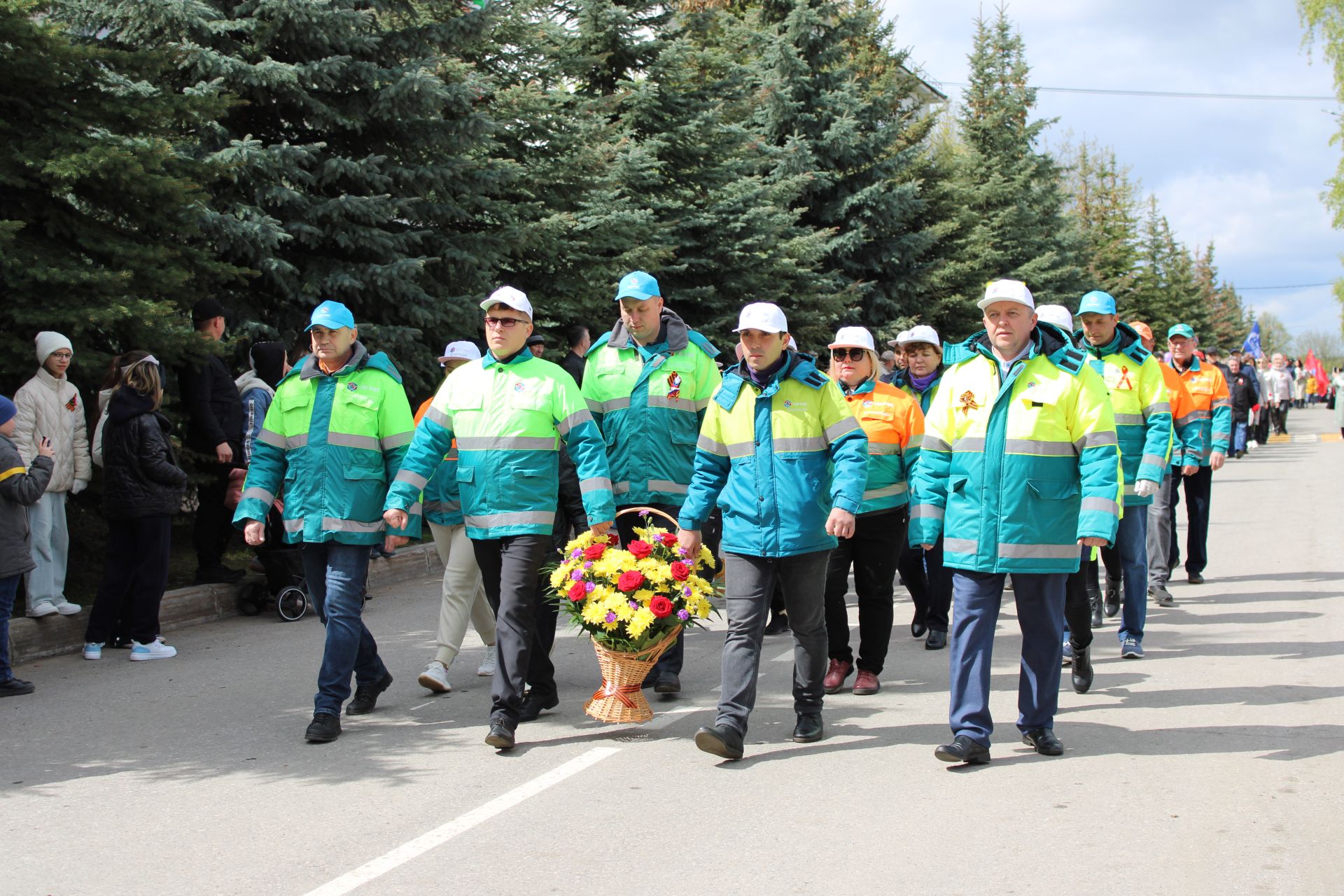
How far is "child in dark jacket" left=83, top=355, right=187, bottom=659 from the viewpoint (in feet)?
27.6

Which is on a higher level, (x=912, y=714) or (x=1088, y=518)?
(x=1088, y=518)

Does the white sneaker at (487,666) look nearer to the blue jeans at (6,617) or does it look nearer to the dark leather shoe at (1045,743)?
the blue jeans at (6,617)

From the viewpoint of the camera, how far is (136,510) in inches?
331

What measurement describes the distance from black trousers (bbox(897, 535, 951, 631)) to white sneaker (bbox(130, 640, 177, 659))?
498 centimetres

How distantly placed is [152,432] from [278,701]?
2.45 metres

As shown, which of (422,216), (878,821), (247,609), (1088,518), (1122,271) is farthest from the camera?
(1122,271)

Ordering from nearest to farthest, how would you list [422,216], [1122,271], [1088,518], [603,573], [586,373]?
[1088,518], [603,573], [586,373], [422,216], [1122,271]

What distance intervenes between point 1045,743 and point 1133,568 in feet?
8.27

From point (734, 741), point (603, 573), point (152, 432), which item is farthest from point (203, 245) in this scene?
point (734, 741)

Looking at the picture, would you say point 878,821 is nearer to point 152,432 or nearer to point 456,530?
point 456,530

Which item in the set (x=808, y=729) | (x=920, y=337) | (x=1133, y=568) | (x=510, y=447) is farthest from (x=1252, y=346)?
(x=510, y=447)

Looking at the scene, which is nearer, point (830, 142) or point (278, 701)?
point (278, 701)

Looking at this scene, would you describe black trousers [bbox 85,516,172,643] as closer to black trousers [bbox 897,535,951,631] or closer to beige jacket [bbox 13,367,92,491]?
beige jacket [bbox 13,367,92,491]

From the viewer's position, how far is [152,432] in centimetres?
856
